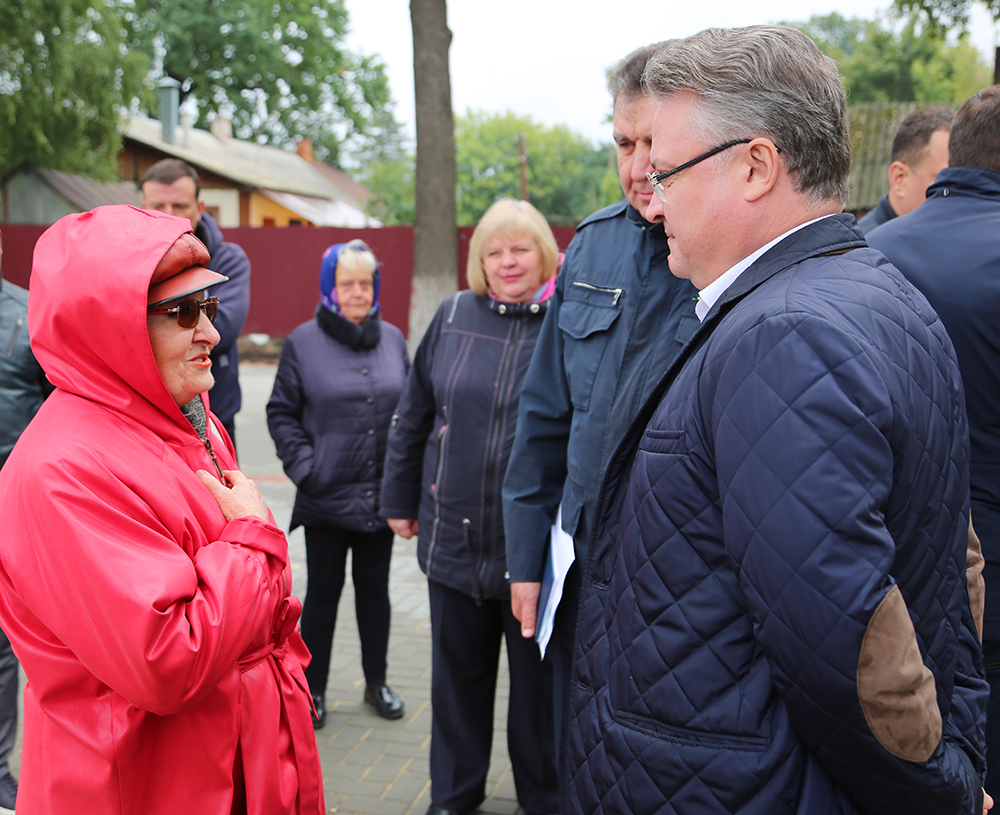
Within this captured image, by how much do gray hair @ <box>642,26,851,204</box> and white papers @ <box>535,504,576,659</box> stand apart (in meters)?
1.25

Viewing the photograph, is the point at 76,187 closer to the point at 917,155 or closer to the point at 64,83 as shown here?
the point at 64,83

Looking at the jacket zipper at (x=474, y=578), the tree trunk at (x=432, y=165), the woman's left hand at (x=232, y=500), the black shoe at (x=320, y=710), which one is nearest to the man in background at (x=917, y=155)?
the jacket zipper at (x=474, y=578)

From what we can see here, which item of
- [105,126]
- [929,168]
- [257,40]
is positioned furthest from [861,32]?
[929,168]

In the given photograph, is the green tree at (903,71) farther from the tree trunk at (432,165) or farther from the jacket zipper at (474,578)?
the jacket zipper at (474,578)

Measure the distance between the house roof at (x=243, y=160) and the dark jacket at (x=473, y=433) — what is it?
2847 centimetres

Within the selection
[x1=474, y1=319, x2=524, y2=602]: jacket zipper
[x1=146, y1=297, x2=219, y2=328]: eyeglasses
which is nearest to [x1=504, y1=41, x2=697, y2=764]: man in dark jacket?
[x1=474, y1=319, x2=524, y2=602]: jacket zipper

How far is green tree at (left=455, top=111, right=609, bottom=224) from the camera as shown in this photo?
42.0 metres

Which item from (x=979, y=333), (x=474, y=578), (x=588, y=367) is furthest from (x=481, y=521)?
(x=979, y=333)

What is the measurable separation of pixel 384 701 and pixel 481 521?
1.33 m

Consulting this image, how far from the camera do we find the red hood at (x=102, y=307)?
1.68 m

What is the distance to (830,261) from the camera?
56.3 inches

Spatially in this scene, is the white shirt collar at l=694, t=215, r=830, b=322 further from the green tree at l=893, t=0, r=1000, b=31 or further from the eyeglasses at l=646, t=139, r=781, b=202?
the green tree at l=893, t=0, r=1000, b=31

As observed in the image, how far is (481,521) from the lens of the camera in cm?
316

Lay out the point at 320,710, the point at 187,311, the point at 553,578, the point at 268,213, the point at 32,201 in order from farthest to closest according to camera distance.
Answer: the point at 268,213
the point at 32,201
the point at 320,710
the point at 553,578
the point at 187,311
